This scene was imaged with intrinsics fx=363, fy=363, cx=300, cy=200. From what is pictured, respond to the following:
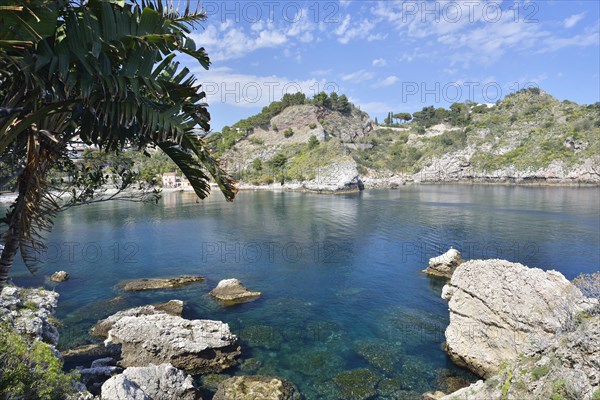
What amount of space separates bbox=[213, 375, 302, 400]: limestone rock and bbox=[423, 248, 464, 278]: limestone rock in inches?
784

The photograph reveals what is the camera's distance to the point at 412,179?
167750 mm

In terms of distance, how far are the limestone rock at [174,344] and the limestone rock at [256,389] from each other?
204 cm

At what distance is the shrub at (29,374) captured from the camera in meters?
6.90

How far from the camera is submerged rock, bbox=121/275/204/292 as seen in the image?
27.7 m

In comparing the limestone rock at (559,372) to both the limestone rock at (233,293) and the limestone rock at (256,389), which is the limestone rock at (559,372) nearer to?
the limestone rock at (256,389)

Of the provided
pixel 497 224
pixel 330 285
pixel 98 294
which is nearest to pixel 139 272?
pixel 98 294

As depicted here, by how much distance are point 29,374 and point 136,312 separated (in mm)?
14251

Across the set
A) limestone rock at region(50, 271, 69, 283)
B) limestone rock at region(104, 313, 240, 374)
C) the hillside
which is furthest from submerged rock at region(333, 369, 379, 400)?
the hillside

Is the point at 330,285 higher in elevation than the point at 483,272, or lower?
lower

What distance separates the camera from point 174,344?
16.8m

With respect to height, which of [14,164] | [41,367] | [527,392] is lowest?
[527,392]

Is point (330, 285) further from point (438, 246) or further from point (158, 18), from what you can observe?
point (158, 18)

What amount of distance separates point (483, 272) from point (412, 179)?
514 ft

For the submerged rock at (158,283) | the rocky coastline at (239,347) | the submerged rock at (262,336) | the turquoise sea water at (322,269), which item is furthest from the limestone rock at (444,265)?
the submerged rock at (158,283)
